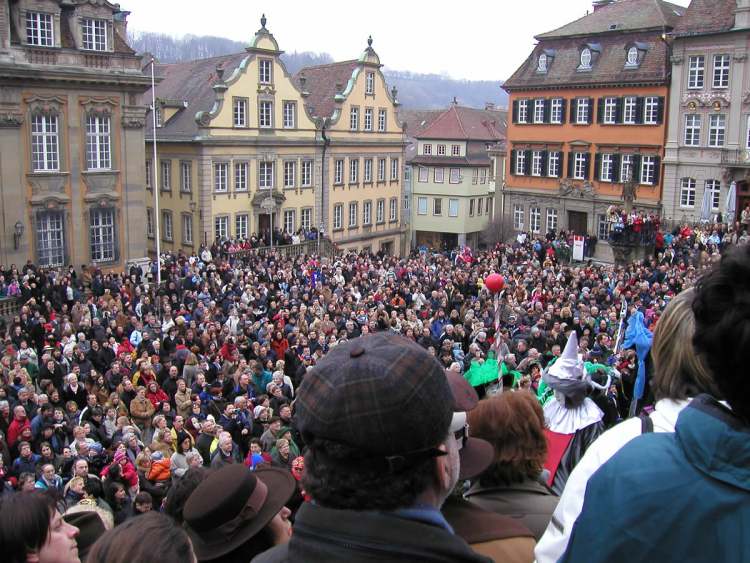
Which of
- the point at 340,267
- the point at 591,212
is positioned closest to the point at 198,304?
the point at 340,267

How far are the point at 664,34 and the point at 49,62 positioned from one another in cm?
3046

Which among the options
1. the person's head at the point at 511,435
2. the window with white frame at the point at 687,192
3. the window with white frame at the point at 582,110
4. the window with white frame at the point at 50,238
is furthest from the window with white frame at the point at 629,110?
the person's head at the point at 511,435

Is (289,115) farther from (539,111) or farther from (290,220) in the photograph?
(539,111)

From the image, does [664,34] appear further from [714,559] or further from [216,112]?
[714,559]

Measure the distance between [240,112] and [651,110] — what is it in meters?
22.0

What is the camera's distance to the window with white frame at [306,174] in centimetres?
4506

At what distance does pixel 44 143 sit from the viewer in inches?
1155

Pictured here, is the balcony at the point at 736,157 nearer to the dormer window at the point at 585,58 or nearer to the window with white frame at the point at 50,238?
the dormer window at the point at 585,58

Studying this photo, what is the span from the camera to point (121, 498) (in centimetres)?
875

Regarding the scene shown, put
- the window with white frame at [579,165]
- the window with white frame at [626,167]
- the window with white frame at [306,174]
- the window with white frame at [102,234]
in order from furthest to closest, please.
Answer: the window with white frame at [579,165]
the window with white frame at [306,174]
the window with white frame at [626,167]
the window with white frame at [102,234]

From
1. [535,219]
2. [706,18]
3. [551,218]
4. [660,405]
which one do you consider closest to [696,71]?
[706,18]

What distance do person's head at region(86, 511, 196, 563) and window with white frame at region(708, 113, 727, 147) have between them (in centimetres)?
4062

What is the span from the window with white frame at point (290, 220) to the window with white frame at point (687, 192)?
21195 millimetres

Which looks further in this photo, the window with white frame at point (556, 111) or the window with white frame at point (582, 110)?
the window with white frame at point (556, 111)
